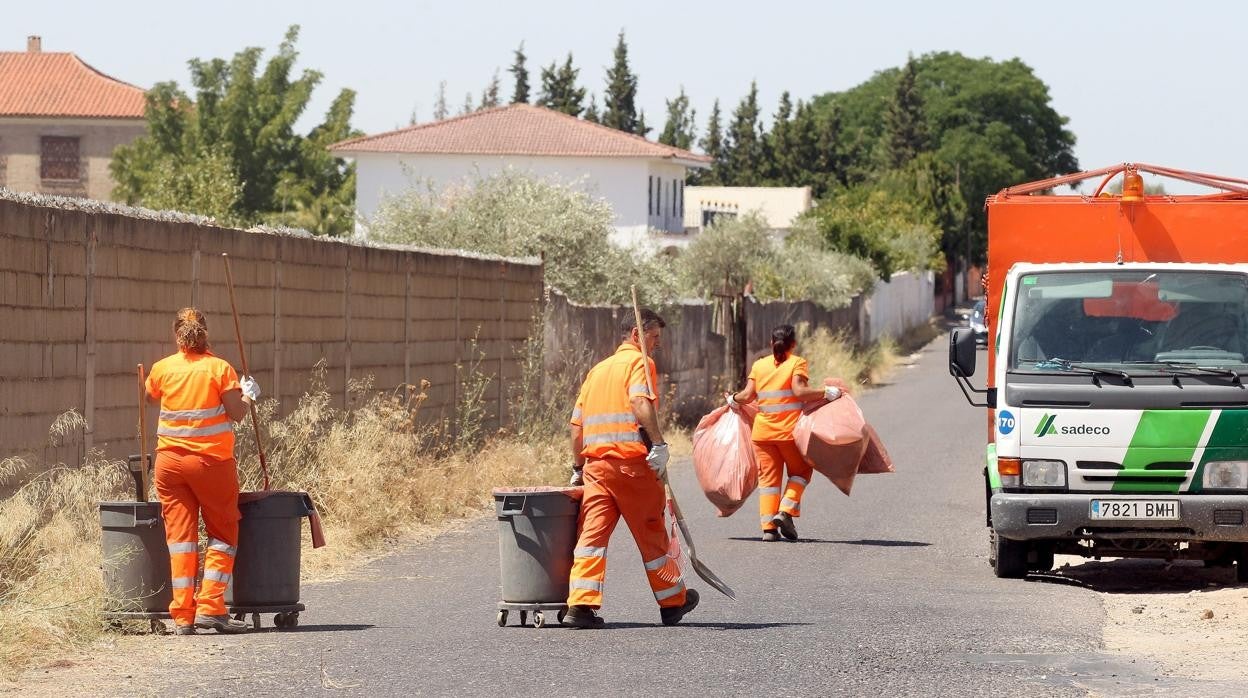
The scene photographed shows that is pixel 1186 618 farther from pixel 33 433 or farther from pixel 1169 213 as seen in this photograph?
pixel 33 433

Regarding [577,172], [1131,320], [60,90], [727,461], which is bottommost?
[727,461]

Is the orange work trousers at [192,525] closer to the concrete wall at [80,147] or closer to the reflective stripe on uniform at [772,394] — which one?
the reflective stripe on uniform at [772,394]

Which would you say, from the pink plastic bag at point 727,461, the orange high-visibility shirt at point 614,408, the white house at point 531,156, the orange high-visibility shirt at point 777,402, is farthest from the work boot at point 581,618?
the white house at point 531,156

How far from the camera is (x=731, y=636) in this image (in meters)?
9.23

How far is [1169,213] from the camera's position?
42.0 ft

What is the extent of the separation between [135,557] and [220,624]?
0.54 meters

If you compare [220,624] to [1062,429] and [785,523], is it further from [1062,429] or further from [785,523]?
[785,523]

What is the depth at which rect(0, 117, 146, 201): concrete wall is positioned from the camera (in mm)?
75250

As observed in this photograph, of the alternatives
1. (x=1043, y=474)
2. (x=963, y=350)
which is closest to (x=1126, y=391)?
(x=1043, y=474)

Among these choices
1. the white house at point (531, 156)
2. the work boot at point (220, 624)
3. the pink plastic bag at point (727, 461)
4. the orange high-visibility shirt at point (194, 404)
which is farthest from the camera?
the white house at point (531, 156)

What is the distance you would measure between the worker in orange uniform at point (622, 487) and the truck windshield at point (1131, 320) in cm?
310

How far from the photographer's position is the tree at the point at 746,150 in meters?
100

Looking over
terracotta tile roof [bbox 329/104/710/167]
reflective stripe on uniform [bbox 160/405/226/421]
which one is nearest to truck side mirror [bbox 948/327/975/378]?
reflective stripe on uniform [bbox 160/405/226/421]

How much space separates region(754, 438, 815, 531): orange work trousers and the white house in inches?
1906
